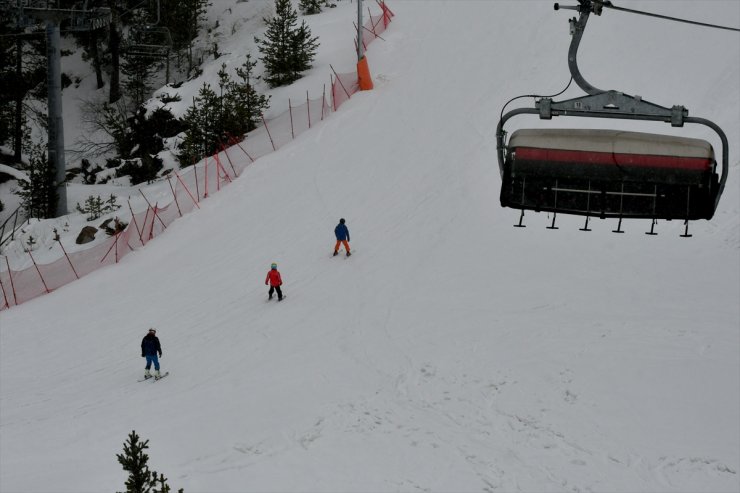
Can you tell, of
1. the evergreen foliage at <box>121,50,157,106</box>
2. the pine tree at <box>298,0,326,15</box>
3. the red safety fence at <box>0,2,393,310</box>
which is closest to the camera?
the red safety fence at <box>0,2,393,310</box>

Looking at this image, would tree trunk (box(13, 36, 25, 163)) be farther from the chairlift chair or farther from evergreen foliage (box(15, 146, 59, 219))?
evergreen foliage (box(15, 146, 59, 219))

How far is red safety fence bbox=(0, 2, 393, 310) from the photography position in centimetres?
2377

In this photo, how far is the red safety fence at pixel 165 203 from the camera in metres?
23.8

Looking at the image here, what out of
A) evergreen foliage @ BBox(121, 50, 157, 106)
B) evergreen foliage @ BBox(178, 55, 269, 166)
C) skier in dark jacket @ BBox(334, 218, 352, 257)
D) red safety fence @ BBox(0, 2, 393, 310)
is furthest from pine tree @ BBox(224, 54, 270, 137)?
skier in dark jacket @ BBox(334, 218, 352, 257)

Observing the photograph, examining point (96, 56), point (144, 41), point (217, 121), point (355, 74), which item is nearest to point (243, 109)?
point (217, 121)

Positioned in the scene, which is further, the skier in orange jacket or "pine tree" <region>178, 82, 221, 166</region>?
"pine tree" <region>178, 82, 221, 166</region>

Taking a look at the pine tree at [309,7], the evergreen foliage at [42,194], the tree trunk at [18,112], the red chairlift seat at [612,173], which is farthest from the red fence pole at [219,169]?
the red chairlift seat at [612,173]

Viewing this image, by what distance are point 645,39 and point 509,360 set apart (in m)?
19.3

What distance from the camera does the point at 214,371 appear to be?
52.2ft

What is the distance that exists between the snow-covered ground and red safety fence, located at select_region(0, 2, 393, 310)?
814mm

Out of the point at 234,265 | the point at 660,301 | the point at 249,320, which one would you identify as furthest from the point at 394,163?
the point at 660,301

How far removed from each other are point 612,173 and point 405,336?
7.33 meters

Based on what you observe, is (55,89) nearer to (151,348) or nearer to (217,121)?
(217,121)

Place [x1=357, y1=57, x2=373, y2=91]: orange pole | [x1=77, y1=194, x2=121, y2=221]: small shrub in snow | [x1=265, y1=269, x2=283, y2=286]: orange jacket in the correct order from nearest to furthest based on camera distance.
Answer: [x1=265, y1=269, x2=283, y2=286]: orange jacket, [x1=77, y1=194, x2=121, y2=221]: small shrub in snow, [x1=357, y1=57, x2=373, y2=91]: orange pole
